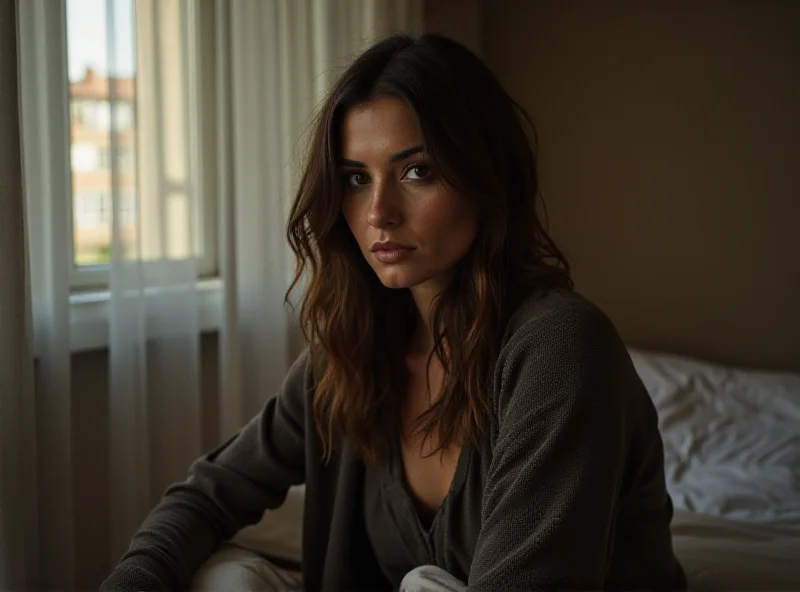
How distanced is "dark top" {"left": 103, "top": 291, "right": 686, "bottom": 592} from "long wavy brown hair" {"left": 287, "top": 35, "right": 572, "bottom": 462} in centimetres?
4

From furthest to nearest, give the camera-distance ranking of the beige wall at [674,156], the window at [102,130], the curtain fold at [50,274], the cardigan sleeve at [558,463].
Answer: the beige wall at [674,156], the window at [102,130], the curtain fold at [50,274], the cardigan sleeve at [558,463]

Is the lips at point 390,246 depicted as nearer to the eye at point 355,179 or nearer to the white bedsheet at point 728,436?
the eye at point 355,179

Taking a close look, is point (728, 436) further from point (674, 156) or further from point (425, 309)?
point (425, 309)

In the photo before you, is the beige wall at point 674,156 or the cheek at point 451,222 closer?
the cheek at point 451,222

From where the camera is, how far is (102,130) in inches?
59.9

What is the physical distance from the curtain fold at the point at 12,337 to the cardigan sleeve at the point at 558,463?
833mm

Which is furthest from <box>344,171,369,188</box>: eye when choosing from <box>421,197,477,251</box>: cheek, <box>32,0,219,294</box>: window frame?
<box>32,0,219,294</box>: window frame

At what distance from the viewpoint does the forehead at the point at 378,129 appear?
958 millimetres

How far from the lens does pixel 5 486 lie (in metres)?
1.27

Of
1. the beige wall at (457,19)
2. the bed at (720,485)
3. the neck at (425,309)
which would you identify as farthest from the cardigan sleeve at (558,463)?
the beige wall at (457,19)

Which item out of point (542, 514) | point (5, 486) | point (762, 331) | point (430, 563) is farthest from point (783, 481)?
point (5, 486)

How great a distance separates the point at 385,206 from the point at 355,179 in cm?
9

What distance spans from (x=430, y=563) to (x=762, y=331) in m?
1.61

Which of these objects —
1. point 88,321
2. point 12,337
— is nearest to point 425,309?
point 12,337
